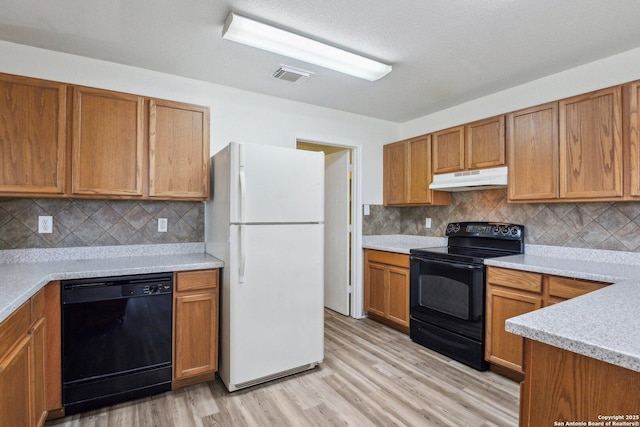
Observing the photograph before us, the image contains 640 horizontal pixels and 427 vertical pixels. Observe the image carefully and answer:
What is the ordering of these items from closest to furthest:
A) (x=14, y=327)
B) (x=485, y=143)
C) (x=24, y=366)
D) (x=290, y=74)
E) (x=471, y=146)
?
(x=14, y=327) → (x=24, y=366) → (x=290, y=74) → (x=485, y=143) → (x=471, y=146)

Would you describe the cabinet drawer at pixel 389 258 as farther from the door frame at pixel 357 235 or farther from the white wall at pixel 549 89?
the white wall at pixel 549 89

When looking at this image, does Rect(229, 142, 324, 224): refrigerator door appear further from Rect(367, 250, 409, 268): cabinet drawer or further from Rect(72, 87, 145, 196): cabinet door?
Rect(367, 250, 409, 268): cabinet drawer

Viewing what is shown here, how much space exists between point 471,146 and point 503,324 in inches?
62.2

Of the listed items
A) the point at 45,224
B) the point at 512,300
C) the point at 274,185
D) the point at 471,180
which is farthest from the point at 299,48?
the point at 512,300

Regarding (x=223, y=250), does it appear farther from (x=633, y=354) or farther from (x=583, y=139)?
(x=583, y=139)

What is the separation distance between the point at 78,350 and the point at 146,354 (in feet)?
1.24

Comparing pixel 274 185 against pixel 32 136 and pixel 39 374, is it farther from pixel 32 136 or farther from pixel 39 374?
pixel 39 374

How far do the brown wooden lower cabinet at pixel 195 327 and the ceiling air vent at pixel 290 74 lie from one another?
5.40 feet

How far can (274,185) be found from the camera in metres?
2.39

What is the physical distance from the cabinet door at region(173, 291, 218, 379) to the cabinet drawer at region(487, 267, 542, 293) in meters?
2.10

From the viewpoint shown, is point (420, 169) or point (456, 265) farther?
point (420, 169)

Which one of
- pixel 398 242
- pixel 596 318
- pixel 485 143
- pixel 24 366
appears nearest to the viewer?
pixel 596 318

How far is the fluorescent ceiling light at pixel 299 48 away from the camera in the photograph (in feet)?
6.52

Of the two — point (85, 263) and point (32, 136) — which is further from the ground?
point (32, 136)
